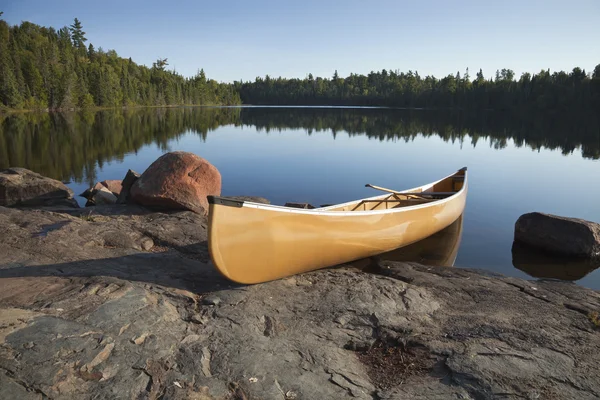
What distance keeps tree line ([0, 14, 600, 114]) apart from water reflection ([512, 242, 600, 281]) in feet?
203

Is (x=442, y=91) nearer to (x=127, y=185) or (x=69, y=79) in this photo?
(x=69, y=79)

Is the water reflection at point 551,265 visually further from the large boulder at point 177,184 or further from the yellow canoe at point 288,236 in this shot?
the large boulder at point 177,184

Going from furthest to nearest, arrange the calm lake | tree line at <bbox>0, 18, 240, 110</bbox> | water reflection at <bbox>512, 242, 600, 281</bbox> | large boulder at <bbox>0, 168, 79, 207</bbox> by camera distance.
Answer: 1. tree line at <bbox>0, 18, 240, 110</bbox>
2. large boulder at <bbox>0, 168, 79, 207</bbox>
3. the calm lake
4. water reflection at <bbox>512, 242, 600, 281</bbox>

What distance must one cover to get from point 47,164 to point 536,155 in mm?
27862

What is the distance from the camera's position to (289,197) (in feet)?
45.6

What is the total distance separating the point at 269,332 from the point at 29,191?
9.39 metres

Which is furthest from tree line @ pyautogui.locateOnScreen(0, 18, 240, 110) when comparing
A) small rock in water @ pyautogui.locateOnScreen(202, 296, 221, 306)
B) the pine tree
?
small rock in water @ pyautogui.locateOnScreen(202, 296, 221, 306)

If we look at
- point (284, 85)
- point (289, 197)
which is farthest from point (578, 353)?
point (284, 85)

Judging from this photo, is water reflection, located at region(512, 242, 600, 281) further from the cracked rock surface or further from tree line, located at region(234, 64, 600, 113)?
tree line, located at region(234, 64, 600, 113)

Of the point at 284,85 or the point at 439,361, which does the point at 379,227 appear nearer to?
the point at 439,361

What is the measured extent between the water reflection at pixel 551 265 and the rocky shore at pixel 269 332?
200cm

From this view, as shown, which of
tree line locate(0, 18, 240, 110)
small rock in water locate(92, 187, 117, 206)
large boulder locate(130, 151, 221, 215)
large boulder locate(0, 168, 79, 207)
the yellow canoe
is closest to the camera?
the yellow canoe

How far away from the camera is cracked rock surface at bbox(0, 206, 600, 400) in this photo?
10.1 ft

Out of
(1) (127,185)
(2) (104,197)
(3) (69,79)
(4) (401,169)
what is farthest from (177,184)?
(3) (69,79)
